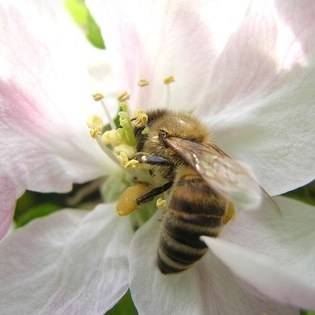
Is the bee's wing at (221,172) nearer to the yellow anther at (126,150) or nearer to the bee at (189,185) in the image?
the bee at (189,185)

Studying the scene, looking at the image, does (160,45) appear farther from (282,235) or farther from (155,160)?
(282,235)

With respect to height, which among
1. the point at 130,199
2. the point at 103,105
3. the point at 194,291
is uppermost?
the point at 103,105

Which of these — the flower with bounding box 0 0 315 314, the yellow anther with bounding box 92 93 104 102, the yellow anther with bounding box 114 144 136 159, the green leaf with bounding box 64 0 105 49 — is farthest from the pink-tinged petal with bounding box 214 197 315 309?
the green leaf with bounding box 64 0 105 49

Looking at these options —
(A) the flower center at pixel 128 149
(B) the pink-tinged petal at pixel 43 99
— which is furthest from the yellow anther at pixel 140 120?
(B) the pink-tinged petal at pixel 43 99

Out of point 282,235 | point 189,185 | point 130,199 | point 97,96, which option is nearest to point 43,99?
point 97,96

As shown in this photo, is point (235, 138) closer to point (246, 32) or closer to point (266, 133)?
point (266, 133)

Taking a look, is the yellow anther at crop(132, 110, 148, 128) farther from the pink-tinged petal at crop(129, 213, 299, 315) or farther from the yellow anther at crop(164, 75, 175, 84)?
the pink-tinged petal at crop(129, 213, 299, 315)

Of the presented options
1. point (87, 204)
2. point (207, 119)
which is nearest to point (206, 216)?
point (207, 119)
